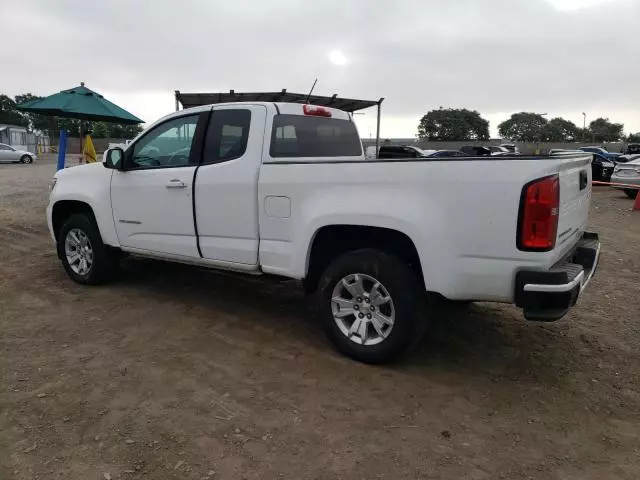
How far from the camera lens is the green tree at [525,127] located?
78.9 meters

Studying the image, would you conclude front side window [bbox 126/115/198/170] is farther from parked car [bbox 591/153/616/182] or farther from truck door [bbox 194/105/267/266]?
parked car [bbox 591/153/616/182]

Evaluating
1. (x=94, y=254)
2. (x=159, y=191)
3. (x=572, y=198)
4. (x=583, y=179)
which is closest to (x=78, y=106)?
(x=94, y=254)

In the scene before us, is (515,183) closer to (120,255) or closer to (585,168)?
(585,168)

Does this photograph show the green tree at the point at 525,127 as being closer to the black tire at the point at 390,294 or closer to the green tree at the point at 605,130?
the green tree at the point at 605,130

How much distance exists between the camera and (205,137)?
15.1 ft

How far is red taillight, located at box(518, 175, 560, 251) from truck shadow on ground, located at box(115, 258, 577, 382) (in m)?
1.11

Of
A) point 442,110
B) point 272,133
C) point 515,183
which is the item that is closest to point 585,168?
point 515,183

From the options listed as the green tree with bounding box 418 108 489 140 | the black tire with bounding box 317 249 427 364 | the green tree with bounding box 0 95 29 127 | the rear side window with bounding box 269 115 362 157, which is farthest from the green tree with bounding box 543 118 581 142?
the black tire with bounding box 317 249 427 364

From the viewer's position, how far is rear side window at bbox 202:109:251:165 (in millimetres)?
4336

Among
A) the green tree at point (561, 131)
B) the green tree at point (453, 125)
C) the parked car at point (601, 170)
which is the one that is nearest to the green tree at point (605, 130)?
the green tree at point (561, 131)

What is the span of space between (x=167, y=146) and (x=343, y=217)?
7.08 feet

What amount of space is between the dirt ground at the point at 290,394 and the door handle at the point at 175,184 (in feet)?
3.82

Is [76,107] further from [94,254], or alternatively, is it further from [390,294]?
[390,294]

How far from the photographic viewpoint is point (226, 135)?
4.47 m
